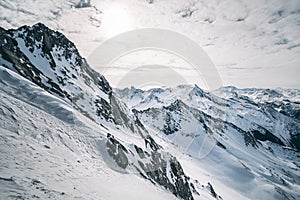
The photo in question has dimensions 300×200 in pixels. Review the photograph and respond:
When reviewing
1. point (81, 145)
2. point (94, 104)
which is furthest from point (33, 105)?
point (94, 104)

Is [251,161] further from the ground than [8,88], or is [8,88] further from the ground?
[251,161]

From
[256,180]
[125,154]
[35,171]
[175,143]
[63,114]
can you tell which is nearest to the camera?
[35,171]

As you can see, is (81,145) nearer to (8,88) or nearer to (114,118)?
(8,88)

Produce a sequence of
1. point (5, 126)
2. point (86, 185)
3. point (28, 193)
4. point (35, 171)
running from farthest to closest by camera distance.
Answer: point (5, 126) → point (86, 185) → point (35, 171) → point (28, 193)

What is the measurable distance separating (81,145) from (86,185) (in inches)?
346

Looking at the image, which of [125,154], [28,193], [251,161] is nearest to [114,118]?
[125,154]

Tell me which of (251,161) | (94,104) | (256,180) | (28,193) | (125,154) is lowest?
(28,193)

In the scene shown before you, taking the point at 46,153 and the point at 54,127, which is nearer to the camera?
the point at 46,153

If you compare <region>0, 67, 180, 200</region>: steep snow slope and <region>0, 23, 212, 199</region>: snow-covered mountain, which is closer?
<region>0, 67, 180, 200</region>: steep snow slope

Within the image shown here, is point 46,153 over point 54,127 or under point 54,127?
under

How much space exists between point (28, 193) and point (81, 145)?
502 inches

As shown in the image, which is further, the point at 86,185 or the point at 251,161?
the point at 251,161

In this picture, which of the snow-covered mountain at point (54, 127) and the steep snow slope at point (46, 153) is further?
the snow-covered mountain at point (54, 127)

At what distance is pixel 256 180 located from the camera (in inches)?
5443
